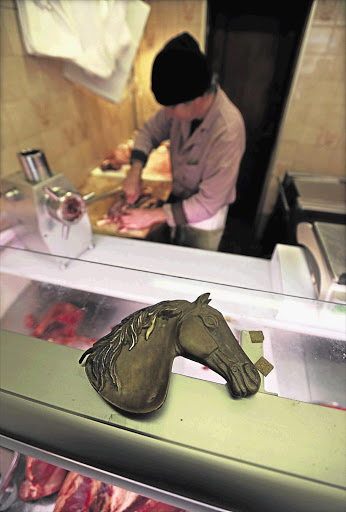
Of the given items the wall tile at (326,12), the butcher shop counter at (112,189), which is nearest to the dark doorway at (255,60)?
the wall tile at (326,12)

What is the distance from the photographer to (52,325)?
0.89 metres

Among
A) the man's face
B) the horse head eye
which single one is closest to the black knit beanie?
the man's face

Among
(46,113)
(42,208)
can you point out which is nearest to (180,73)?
(42,208)

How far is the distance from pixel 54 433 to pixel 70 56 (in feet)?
7.94

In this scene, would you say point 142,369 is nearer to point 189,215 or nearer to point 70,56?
point 189,215

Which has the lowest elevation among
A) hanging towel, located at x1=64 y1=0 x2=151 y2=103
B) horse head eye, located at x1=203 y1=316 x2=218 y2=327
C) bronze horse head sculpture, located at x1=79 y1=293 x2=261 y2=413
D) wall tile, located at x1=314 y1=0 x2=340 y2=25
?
bronze horse head sculpture, located at x1=79 y1=293 x2=261 y2=413

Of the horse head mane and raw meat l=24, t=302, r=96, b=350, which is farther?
raw meat l=24, t=302, r=96, b=350

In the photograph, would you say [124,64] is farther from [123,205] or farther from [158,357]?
[158,357]

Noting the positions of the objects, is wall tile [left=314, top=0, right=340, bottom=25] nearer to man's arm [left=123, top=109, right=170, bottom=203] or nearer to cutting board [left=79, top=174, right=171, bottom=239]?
man's arm [left=123, top=109, right=170, bottom=203]

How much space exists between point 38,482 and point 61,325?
56 centimetres

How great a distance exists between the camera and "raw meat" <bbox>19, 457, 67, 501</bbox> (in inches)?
35.6

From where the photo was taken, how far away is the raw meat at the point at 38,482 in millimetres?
903

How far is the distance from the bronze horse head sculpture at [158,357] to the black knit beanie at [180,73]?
148cm

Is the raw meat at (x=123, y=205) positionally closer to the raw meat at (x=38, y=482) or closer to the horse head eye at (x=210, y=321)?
the raw meat at (x=38, y=482)
